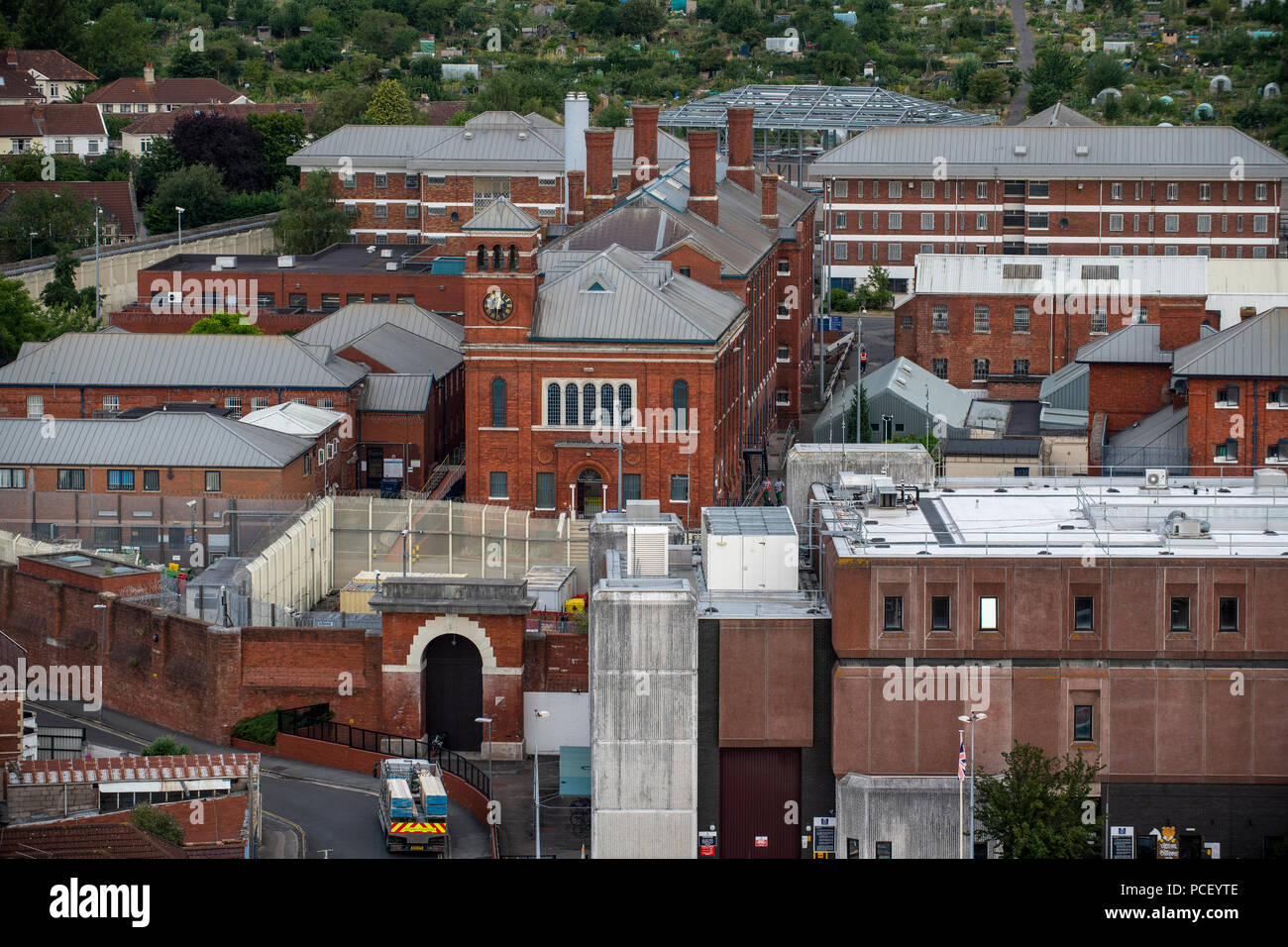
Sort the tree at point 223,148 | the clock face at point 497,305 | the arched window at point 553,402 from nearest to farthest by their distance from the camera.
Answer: the clock face at point 497,305 < the arched window at point 553,402 < the tree at point 223,148

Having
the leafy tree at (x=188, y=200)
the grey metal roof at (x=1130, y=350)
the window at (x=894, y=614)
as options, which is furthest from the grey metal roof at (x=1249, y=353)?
the leafy tree at (x=188, y=200)

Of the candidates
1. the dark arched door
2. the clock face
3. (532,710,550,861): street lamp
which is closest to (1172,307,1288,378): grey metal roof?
the clock face

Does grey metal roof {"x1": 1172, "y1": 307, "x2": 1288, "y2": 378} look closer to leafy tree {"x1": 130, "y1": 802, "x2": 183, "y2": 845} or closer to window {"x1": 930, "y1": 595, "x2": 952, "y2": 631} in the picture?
window {"x1": 930, "y1": 595, "x2": 952, "y2": 631}

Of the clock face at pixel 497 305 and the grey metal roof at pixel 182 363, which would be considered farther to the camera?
the grey metal roof at pixel 182 363

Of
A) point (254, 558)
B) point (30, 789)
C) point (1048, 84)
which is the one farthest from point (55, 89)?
point (30, 789)

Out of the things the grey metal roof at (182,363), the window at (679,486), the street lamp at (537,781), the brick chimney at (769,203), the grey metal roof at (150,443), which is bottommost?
the street lamp at (537,781)

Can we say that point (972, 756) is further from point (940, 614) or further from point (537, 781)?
point (537, 781)

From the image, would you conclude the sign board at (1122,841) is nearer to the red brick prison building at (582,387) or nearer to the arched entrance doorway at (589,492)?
the red brick prison building at (582,387)
